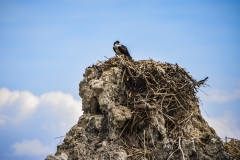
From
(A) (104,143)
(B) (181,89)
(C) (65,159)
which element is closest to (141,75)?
(B) (181,89)

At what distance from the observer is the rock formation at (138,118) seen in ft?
32.8

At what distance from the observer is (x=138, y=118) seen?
1056cm

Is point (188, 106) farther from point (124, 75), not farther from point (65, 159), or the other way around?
point (65, 159)

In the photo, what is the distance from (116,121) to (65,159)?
1.54 metres

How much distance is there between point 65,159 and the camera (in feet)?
33.4

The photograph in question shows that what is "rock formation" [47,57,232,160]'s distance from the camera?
10008 mm

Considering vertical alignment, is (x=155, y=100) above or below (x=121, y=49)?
below

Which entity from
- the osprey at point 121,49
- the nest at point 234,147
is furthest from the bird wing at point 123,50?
the nest at point 234,147

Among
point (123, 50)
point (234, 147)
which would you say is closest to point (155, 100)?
point (234, 147)

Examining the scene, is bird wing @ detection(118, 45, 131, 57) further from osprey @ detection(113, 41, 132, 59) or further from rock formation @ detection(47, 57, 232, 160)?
rock formation @ detection(47, 57, 232, 160)

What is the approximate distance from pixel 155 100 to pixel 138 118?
2.35ft

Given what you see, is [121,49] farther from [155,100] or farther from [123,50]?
[155,100]

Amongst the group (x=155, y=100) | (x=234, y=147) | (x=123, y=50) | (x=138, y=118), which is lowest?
(x=234, y=147)

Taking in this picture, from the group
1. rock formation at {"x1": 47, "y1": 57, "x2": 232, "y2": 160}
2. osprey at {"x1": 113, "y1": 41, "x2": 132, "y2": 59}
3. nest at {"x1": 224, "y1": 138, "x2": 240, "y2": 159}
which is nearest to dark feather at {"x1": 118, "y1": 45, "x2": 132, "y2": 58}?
osprey at {"x1": 113, "y1": 41, "x2": 132, "y2": 59}
